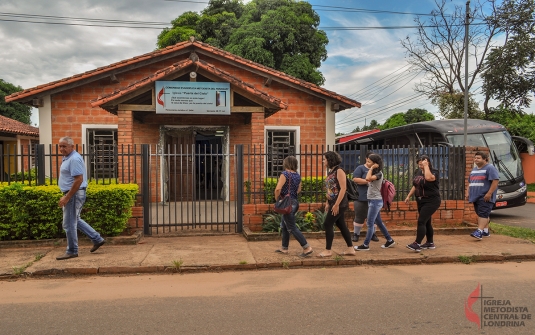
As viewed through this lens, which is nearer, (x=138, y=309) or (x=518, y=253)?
(x=138, y=309)

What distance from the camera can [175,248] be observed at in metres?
6.62

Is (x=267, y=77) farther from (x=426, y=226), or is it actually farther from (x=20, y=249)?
(x=20, y=249)

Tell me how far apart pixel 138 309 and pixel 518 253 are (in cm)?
575

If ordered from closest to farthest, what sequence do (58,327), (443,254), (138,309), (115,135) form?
1. (58,327)
2. (138,309)
3. (443,254)
4. (115,135)

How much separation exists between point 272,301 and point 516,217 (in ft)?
34.7

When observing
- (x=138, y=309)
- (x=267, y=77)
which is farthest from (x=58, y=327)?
(x=267, y=77)

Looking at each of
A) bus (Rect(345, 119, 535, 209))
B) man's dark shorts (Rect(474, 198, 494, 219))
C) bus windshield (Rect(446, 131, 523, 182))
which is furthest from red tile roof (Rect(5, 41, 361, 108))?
man's dark shorts (Rect(474, 198, 494, 219))

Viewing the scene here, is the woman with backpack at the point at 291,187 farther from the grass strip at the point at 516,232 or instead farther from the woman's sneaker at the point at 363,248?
the grass strip at the point at 516,232

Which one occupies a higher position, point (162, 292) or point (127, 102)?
point (127, 102)

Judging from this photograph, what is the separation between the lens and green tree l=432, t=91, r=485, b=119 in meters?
23.0

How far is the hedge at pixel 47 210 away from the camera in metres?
6.68

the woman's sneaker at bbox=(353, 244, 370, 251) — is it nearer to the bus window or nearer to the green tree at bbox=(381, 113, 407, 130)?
the bus window

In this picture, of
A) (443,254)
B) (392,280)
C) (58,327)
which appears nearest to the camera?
(58,327)

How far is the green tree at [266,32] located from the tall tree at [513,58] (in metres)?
8.79
